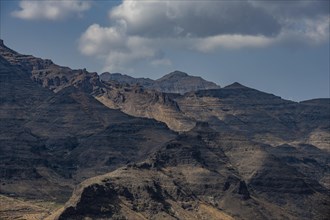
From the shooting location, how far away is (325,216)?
89625mm
